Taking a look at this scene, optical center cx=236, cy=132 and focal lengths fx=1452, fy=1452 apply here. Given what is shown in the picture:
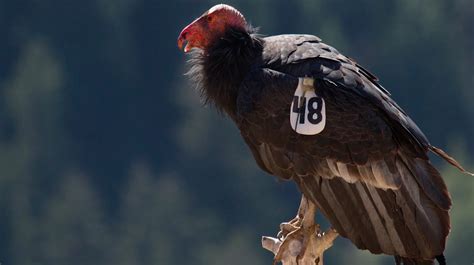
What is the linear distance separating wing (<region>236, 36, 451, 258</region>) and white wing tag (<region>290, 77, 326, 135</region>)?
31 mm

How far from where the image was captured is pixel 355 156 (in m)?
8.06

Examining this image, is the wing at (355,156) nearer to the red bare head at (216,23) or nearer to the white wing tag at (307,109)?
the white wing tag at (307,109)

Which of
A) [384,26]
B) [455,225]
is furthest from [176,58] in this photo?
[455,225]

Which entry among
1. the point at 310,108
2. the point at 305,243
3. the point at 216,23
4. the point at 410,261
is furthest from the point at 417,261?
the point at 216,23

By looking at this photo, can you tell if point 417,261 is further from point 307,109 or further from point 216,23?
point 216,23

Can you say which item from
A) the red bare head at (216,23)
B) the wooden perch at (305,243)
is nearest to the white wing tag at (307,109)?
the wooden perch at (305,243)

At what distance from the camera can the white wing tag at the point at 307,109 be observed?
802 cm

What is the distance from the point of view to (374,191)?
8070mm

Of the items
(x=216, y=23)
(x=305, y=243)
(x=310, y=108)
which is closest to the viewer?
(x=310, y=108)

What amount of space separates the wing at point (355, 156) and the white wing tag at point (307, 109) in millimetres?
31

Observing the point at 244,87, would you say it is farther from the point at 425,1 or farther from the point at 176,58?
the point at 425,1

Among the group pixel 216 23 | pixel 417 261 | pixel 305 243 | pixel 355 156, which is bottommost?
pixel 417 261

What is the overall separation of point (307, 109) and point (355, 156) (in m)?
0.38

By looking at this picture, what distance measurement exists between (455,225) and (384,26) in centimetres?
1163
